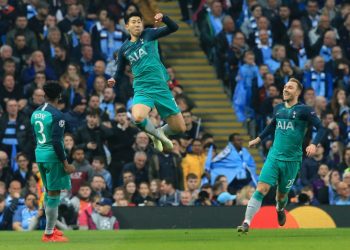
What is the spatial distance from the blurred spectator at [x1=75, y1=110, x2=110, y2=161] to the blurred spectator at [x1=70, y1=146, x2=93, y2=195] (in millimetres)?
819

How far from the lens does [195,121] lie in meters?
29.8

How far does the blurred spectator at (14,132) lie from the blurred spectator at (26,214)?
2.58 m

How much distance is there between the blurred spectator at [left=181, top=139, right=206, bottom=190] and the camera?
27609 millimetres

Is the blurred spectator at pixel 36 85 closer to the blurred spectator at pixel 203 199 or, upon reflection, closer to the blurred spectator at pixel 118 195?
the blurred spectator at pixel 118 195

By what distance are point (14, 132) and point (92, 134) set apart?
5.11 ft

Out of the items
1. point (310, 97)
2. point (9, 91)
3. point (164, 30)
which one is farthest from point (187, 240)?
point (310, 97)

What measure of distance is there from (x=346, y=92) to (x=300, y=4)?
12.3 ft

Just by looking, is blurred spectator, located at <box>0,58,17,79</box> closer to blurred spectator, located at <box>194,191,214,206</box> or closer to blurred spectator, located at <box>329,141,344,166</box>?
blurred spectator, located at <box>194,191,214,206</box>

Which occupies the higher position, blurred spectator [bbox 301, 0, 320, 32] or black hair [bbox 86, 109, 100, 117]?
blurred spectator [bbox 301, 0, 320, 32]

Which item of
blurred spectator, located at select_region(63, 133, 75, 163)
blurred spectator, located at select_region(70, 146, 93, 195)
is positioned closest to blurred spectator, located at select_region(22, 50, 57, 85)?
blurred spectator, located at select_region(63, 133, 75, 163)

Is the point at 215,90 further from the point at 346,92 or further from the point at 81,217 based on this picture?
the point at 81,217

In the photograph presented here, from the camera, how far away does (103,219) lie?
24.9 metres

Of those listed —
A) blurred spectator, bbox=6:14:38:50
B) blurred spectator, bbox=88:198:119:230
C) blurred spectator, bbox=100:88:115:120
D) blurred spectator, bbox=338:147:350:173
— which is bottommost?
blurred spectator, bbox=88:198:119:230

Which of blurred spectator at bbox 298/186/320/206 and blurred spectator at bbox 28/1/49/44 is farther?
blurred spectator at bbox 28/1/49/44
